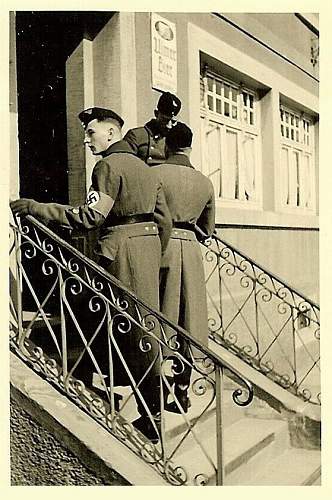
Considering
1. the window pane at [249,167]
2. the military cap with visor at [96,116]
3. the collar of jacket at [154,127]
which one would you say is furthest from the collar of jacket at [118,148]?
the window pane at [249,167]

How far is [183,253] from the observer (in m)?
4.30

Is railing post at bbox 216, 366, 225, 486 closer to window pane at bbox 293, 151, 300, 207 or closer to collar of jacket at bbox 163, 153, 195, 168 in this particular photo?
collar of jacket at bbox 163, 153, 195, 168

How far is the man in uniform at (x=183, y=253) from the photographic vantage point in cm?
A: 422

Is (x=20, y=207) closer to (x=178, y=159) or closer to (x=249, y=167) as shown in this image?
(x=178, y=159)

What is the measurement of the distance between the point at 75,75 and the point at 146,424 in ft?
6.93

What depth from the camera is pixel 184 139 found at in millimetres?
4426

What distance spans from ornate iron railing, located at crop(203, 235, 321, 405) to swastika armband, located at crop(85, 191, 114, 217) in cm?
125

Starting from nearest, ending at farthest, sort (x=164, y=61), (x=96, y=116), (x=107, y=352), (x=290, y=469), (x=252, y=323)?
1. (x=290, y=469)
2. (x=107, y=352)
3. (x=96, y=116)
4. (x=164, y=61)
5. (x=252, y=323)

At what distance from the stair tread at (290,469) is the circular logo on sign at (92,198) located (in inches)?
59.1

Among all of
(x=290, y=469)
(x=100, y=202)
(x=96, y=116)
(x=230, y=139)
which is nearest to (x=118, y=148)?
(x=96, y=116)

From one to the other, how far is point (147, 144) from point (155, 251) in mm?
644
